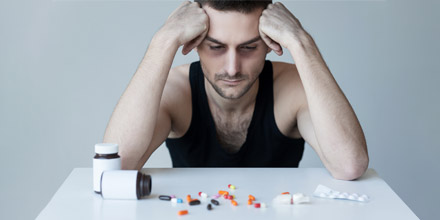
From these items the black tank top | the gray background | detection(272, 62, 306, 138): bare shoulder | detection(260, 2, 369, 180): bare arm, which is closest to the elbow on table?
detection(260, 2, 369, 180): bare arm

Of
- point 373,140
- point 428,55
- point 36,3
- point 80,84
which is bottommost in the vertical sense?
point 373,140

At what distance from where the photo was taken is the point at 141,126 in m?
2.02

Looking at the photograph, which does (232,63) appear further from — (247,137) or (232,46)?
(247,137)

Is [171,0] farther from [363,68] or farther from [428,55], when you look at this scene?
[428,55]

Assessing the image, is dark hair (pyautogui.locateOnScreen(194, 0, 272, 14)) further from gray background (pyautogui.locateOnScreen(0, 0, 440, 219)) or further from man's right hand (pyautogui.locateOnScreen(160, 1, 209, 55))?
gray background (pyautogui.locateOnScreen(0, 0, 440, 219))

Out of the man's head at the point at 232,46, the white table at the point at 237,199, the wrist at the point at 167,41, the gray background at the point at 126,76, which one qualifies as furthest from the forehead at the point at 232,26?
the gray background at the point at 126,76

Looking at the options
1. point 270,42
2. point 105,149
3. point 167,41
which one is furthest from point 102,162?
point 270,42

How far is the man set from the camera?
201 cm

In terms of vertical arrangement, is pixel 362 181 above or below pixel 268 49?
below

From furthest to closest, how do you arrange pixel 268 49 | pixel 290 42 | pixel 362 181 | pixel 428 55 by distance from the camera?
pixel 428 55
pixel 268 49
pixel 290 42
pixel 362 181

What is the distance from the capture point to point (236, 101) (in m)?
2.46

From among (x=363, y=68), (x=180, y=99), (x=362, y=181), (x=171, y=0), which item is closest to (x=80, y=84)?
(x=171, y=0)

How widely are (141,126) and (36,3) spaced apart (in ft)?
6.55

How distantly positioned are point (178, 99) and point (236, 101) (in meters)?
0.24
